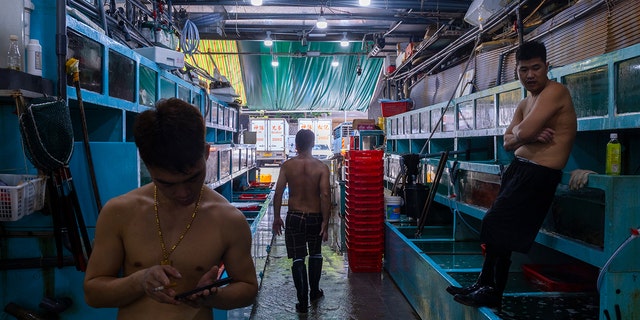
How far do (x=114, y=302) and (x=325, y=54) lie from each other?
356 inches

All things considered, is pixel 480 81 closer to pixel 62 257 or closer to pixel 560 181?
pixel 560 181

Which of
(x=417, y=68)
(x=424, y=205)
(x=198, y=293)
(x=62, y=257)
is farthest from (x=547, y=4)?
(x=62, y=257)

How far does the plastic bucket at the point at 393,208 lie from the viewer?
6.64 m

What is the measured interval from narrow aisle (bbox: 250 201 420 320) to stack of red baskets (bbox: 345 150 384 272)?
39 cm

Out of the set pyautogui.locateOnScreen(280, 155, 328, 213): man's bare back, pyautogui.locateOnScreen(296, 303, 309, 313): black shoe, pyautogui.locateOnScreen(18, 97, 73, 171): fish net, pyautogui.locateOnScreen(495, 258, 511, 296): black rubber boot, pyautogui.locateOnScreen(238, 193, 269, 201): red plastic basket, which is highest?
pyautogui.locateOnScreen(18, 97, 73, 171): fish net

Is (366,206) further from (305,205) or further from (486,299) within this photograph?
(486,299)

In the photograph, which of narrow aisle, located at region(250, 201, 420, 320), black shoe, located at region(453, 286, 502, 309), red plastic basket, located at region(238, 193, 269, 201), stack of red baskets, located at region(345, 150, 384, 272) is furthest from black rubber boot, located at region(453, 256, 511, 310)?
red plastic basket, located at region(238, 193, 269, 201)

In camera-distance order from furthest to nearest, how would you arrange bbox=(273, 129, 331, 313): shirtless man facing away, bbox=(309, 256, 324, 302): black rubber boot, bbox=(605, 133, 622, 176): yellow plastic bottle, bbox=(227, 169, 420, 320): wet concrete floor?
bbox=(309, 256, 324, 302): black rubber boot
bbox=(273, 129, 331, 313): shirtless man facing away
bbox=(227, 169, 420, 320): wet concrete floor
bbox=(605, 133, 622, 176): yellow plastic bottle

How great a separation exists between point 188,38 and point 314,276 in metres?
3.84

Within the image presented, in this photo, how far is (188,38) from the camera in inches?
247

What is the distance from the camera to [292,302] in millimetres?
5363

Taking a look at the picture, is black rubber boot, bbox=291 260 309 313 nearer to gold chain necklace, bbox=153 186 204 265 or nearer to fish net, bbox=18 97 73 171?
fish net, bbox=18 97 73 171

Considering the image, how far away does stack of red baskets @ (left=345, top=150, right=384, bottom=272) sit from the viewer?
6.53m

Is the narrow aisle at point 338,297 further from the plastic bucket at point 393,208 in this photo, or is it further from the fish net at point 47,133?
the fish net at point 47,133
